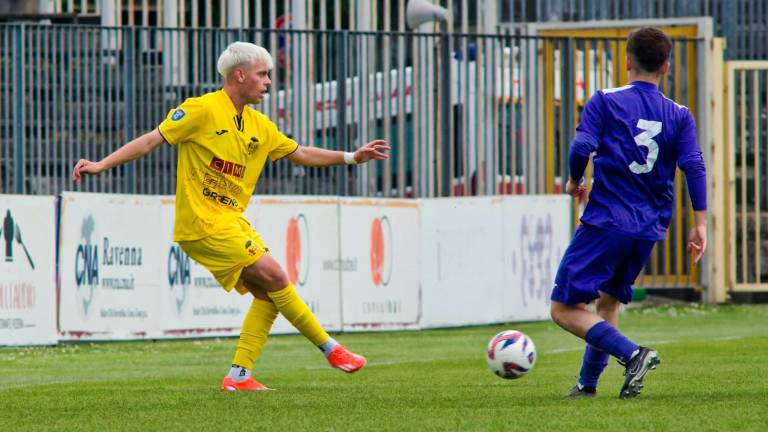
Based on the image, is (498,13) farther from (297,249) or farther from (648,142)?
(648,142)

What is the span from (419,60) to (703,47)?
4.74 m

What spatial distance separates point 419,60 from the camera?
19.8 metres

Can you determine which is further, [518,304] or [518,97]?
[518,97]

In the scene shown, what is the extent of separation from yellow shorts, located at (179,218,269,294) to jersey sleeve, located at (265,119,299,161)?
63 centimetres

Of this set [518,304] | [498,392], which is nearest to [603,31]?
[518,304]

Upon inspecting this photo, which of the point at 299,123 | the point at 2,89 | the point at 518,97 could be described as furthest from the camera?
the point at 518,97

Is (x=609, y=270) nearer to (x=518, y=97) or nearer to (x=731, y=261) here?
(x=518, y=97)

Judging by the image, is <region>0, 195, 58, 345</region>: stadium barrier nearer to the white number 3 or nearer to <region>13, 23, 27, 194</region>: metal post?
<region>13, 23, 27, 194</region>: metal post

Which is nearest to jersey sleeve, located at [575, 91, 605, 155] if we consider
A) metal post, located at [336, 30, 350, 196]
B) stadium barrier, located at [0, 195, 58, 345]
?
stadium barrier, located at [0, 195, 58, 345]

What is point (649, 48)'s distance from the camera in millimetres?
8000

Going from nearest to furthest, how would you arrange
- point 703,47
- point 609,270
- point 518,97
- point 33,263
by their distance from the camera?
point 609,270
point 33,263
point 518,97
point 703,47

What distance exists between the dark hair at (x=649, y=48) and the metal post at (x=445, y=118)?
1190 cm

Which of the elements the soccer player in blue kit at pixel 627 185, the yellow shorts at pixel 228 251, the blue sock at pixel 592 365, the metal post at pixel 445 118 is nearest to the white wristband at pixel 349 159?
the yellow shorts at pixel 228 251

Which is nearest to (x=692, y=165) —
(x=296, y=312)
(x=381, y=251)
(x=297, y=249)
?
(x=296, y=312)
